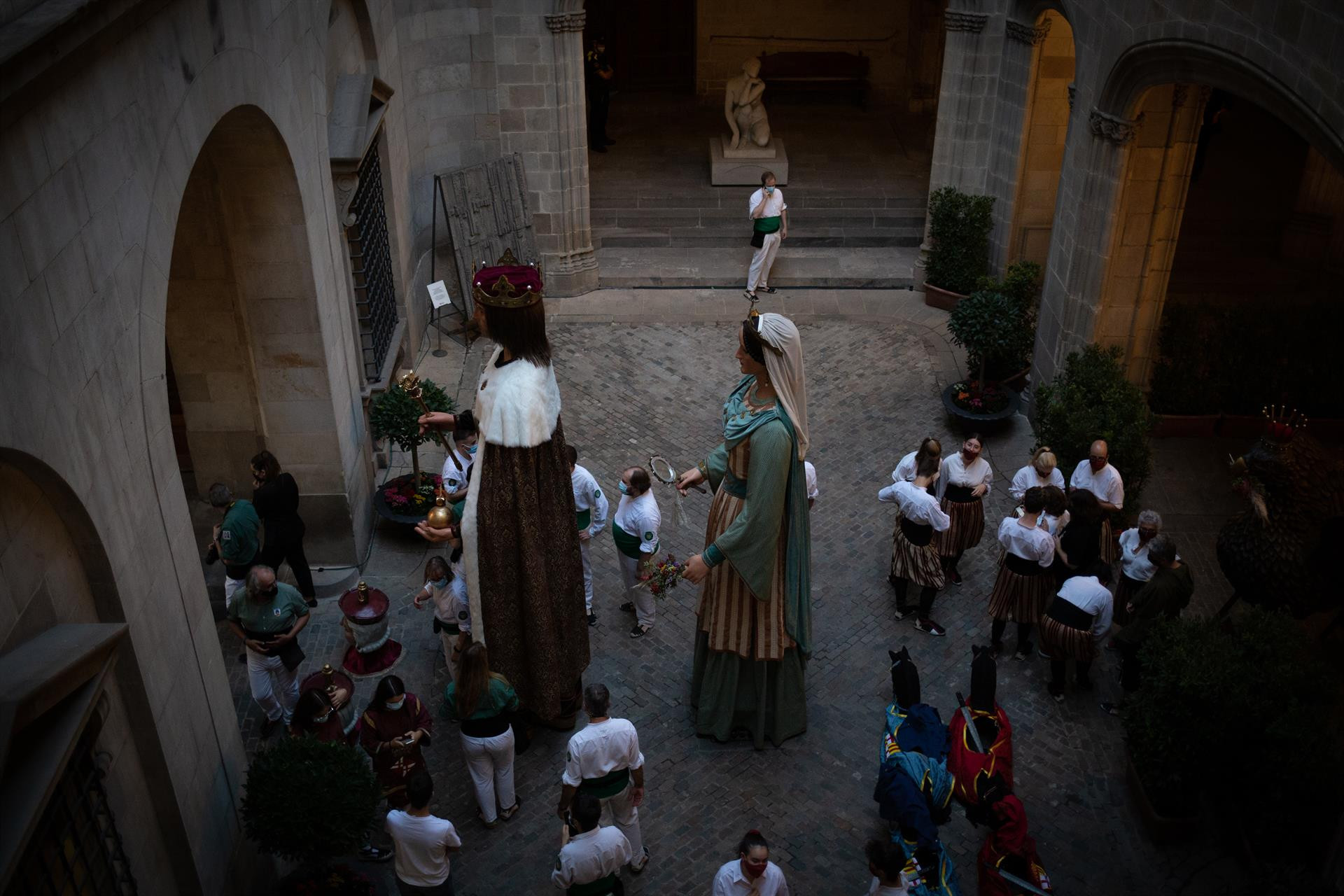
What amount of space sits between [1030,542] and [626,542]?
2.81 metres

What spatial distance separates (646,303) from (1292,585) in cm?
830

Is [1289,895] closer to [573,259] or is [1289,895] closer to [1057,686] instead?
[1057,686]

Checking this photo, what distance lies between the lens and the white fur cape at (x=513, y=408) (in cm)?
683

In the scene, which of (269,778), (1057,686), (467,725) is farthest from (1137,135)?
(269,778)

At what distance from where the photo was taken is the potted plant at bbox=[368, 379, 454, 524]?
9.80 m

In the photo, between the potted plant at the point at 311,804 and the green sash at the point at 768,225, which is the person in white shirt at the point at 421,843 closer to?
the potted plant at the point at 311,804

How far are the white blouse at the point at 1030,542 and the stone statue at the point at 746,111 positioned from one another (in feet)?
31.3

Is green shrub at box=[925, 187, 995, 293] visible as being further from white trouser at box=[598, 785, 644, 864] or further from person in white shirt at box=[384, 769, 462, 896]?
person in white shirt at box=[384, 769, 462, 896]

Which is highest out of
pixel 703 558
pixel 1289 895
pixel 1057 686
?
pixel 703 558

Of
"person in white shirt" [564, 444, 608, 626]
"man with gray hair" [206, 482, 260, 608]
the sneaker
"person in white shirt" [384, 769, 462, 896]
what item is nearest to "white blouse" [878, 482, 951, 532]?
the sneaker

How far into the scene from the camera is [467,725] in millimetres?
6957

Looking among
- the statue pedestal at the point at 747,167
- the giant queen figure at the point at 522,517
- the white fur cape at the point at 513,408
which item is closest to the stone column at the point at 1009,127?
the statue pedestal at the point at 747,167

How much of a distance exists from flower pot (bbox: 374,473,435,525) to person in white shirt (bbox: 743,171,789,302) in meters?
5.50

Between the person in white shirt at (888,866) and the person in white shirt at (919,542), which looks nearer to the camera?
the person in white shirt at (888,866)
